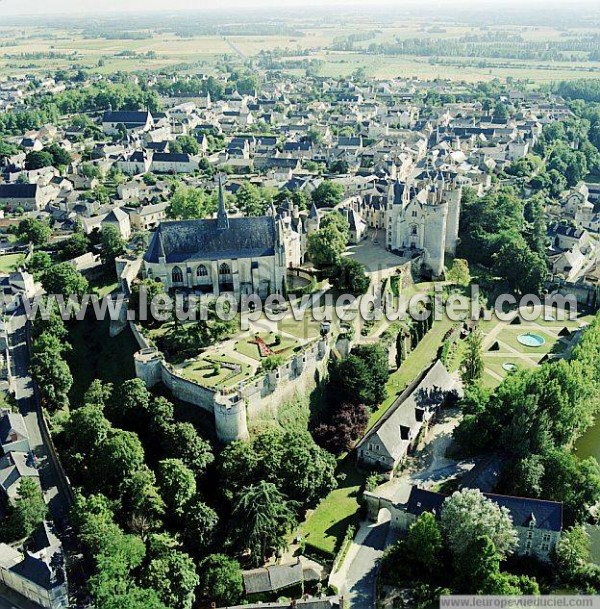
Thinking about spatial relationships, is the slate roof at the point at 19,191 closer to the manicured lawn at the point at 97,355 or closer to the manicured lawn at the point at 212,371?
the manicured lawn at the point at 97,355

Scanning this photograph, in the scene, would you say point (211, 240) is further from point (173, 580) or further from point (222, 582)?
point (222, 582)

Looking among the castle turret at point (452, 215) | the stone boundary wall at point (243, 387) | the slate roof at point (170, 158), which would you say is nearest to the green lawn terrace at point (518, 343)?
the castle turret at point (452, 215)

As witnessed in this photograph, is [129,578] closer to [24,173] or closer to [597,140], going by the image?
[24,173]

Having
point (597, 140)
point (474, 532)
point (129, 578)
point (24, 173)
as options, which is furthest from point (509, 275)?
point (597, 140)

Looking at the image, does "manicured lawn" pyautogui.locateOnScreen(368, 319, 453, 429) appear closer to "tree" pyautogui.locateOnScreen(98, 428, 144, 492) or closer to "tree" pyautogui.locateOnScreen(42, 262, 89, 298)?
"tree" pyautogui.locateOnScreen(98, 428, 144, 492)

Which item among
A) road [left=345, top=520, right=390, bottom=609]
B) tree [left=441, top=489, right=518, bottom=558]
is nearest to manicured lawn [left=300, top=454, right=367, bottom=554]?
road [left=345, top=520, right=390, bottom=609]

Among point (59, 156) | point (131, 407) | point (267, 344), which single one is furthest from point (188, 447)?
point (59, 156)
